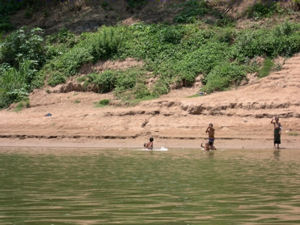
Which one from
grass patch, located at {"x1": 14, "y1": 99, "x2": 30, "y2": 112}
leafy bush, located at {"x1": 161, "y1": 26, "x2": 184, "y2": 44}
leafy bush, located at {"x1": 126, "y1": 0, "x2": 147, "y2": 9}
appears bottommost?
grass patch, located at {"x1": 14, "y1": 99, "x2": 30, "y2": 112}

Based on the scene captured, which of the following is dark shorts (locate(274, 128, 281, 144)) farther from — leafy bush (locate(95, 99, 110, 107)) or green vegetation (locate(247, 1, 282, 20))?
green vegetation (locate(247, 1, 282, 20))

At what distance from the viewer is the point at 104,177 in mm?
11898

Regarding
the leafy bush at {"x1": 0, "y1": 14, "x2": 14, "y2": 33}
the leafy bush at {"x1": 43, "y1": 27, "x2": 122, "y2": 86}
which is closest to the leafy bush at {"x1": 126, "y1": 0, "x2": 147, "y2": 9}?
the leafy bush at {"x1": 43, "y1": 27, "x2": 122, "y2": 86}

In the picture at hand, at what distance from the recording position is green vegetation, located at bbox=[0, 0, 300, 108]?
28453 millimetres

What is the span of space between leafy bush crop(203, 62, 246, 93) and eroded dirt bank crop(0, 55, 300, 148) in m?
0.86

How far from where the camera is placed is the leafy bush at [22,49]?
33531 millimetres

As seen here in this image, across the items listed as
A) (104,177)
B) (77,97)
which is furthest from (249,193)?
(77,97)

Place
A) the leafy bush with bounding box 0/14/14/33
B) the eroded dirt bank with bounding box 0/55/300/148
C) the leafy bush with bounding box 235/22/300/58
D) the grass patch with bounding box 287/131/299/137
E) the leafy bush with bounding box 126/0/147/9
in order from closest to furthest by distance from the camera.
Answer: the grass patch with bounding box 287/131/299/137 < the eroded dirt bank with bounding box 0/55/300/148 < the leafy bush with bounding box 235/22/300/58 < the leafy bush with bounding box 126/0/147/9 < the leafy bush with bounding box 0/14/14/33

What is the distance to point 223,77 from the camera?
90.4 feet

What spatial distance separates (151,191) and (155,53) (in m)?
22.4

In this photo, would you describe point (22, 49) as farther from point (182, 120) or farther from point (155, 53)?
point (182, 120)

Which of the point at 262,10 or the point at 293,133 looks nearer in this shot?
the point at 293,133

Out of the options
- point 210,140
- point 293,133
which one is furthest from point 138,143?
point 293,133

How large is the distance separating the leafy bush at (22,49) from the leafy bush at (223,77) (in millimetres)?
11892
